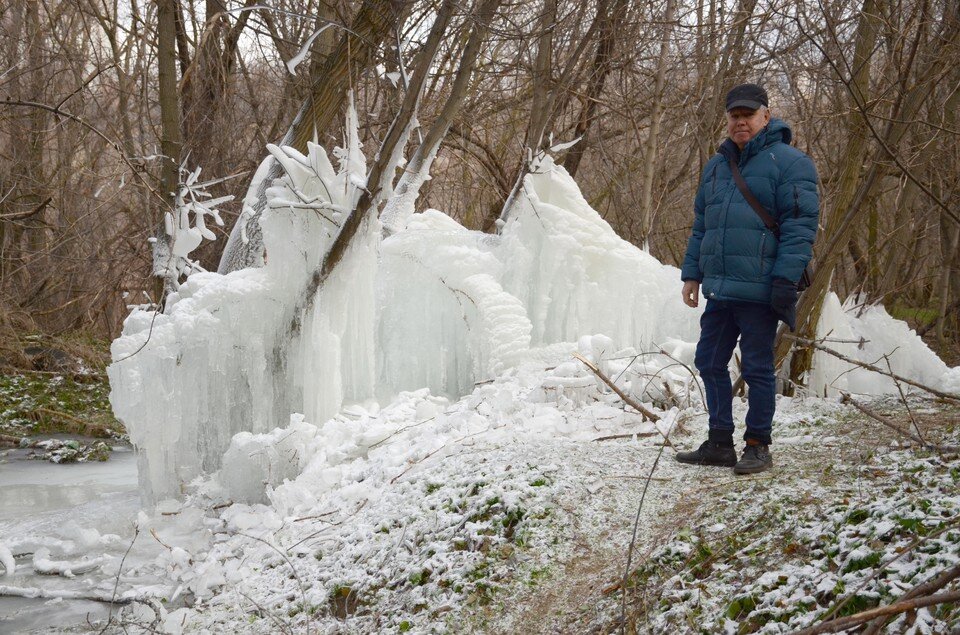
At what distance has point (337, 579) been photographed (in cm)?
391

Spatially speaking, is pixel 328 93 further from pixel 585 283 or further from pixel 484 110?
pixel 484 110

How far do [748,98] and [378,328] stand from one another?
4.62 metres

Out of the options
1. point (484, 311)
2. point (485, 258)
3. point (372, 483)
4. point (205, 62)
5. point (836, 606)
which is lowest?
point (372, 483)

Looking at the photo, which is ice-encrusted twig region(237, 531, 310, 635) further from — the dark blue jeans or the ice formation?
the dark blue jeans

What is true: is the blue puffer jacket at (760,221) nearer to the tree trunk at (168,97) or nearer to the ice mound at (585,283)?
the ice mound at (585,283)

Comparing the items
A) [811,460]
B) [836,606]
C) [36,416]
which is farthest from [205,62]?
[836,606]

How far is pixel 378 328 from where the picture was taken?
305 inches

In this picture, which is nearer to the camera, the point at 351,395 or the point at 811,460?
the point at 811,460

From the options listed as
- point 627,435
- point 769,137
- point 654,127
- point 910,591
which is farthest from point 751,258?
point 654,127

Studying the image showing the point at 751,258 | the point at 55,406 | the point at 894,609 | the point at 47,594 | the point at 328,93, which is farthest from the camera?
the point at 55,406

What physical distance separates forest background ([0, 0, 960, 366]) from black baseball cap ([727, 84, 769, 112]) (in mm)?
2647

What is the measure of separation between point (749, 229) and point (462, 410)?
8.28 ft

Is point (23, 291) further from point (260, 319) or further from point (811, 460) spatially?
point (811, 460)

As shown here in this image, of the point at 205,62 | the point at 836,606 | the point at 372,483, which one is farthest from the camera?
the point at 205,62
